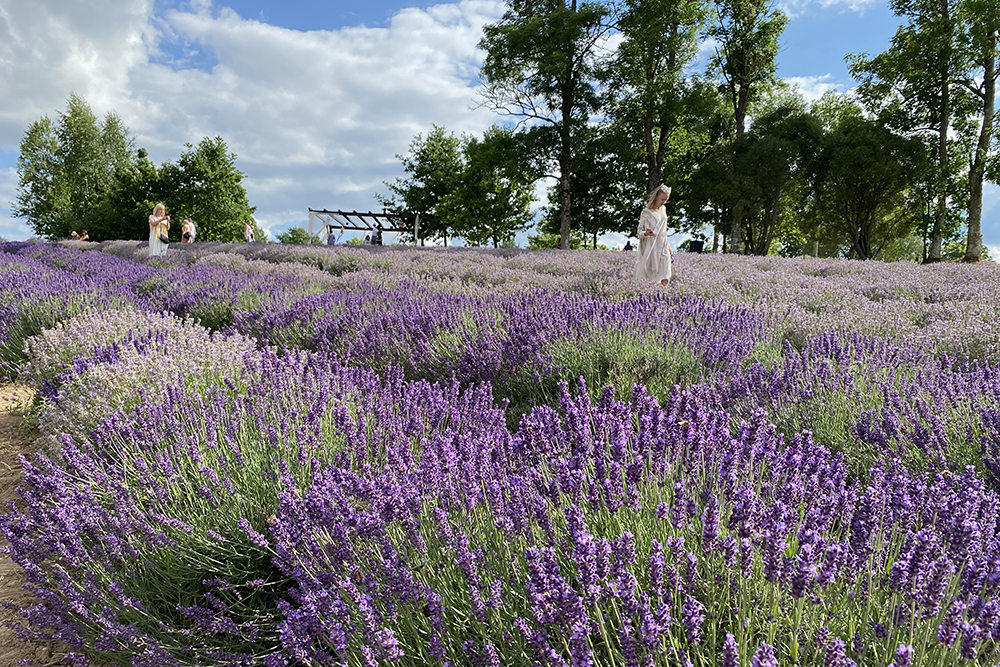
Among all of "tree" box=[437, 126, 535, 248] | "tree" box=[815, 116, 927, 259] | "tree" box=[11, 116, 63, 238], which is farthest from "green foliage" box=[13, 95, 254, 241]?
"tree" box=[815, 116, 927, 259]

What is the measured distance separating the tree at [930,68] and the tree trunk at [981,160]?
89 centimetres

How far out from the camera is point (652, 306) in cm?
434

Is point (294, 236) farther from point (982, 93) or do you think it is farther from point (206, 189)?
point (982, 93)

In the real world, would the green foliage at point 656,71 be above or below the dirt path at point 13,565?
above

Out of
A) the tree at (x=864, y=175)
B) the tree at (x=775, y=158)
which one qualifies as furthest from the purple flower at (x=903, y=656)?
the tree at (x=864, y=175)

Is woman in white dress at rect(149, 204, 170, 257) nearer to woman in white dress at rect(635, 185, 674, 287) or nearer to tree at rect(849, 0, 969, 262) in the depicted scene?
woman in white dress at rect(635, 185, 674, 287)

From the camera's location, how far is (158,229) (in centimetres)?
1290

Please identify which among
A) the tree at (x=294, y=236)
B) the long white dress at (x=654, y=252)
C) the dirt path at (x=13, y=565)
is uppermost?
the tree at (x=294, y=236)

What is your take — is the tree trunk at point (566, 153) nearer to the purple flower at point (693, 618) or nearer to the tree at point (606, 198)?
the tree at point (606, 198)

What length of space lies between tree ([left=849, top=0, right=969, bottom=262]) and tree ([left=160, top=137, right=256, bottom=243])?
Answer: 32.2 metres

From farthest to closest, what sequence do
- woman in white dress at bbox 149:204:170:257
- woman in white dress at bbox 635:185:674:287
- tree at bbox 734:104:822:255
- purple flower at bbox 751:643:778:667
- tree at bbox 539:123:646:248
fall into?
tree at bbox 539:123:646:248 → tree at bbox 734:104:822:255 → woman in white dress at bbox 149:204:170:257 → woman in white dress at bbox 635:185:674:287 → purple flower at bbox 751:643:778:667

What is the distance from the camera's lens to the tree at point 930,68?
1839 centimetres

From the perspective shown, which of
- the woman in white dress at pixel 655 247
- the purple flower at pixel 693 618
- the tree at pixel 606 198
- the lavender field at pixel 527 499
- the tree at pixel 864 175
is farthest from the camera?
the tree at pixel 606 198

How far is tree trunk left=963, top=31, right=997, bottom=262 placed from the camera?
16.7 m
